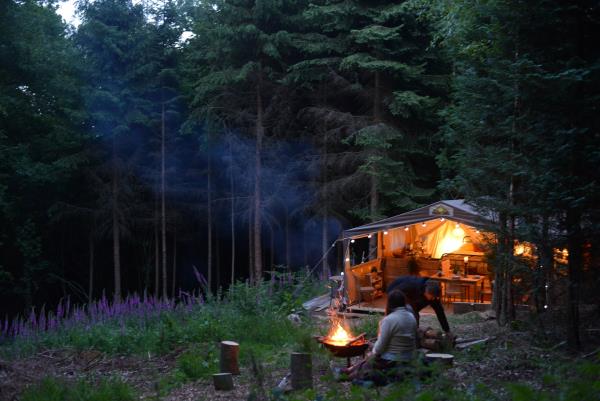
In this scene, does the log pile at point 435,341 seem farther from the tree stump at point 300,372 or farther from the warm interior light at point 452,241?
the warm interior light at point 452,241

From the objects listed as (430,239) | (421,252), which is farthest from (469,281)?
(430,239)

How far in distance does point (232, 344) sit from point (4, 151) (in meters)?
16.5

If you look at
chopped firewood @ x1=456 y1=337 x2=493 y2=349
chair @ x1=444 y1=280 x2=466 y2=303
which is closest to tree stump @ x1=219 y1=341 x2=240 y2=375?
chopped firewood @ x1=456 y1=337 x2=493 y2=349

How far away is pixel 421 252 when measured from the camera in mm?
17500

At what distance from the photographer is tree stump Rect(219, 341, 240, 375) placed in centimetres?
819

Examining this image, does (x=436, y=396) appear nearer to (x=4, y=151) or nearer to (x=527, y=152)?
(x=527, y=152)

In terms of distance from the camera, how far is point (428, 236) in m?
17.9

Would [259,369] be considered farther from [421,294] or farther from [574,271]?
[574,271]

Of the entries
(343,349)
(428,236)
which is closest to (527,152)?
(343,349)

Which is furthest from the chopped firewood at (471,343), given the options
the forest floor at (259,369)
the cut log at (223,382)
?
the cut log at (223,382)

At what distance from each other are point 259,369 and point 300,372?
0.69 m

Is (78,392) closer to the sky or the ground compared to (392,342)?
closer to the ground

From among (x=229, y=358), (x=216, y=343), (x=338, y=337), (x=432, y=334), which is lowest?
(x=216, y=343)

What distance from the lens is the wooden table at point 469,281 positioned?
1441 centimetres
